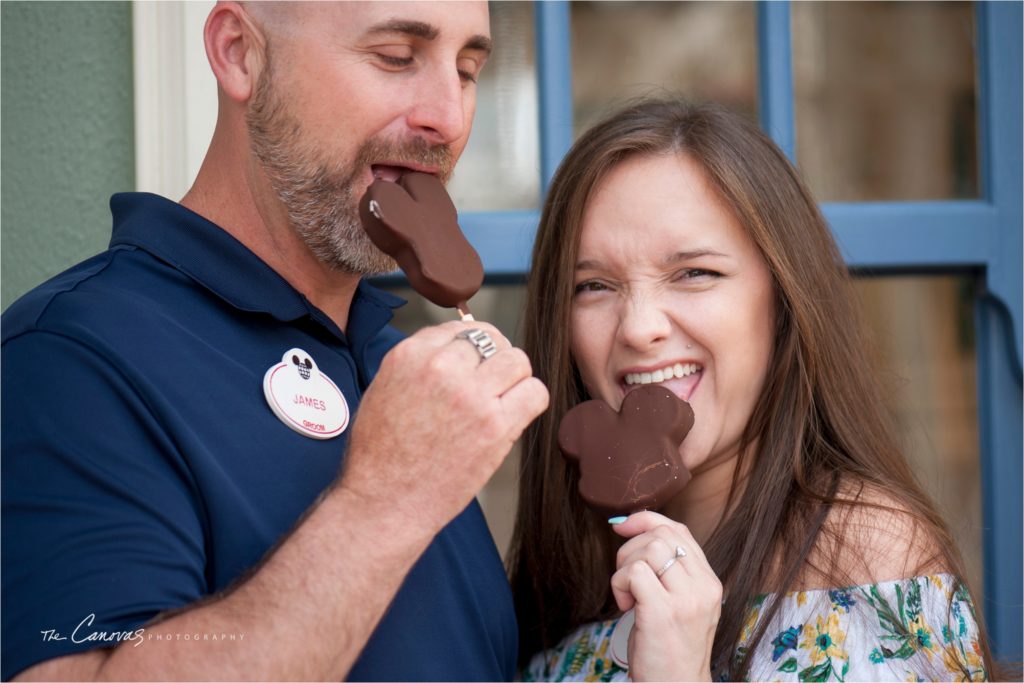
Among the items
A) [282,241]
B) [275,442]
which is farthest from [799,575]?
[282,241]

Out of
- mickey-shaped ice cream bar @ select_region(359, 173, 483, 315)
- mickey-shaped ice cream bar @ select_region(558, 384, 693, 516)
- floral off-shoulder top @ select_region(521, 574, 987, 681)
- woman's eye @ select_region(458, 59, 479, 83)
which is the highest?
woman's eye @ select_region(458, 59, 479, 83)

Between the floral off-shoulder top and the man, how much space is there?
1.75 feet

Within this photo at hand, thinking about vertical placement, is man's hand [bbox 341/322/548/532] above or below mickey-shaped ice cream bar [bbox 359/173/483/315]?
below

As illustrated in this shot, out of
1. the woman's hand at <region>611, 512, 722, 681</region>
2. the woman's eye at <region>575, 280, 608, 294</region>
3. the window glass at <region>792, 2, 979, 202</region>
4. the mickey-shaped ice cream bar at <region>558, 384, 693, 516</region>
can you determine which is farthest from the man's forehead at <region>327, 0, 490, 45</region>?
the window glass at <region>792, 2, 979, 202</region>

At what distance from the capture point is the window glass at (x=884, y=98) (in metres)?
3.35

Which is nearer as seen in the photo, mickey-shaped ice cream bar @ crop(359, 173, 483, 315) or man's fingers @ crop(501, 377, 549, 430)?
man's fingers @ crop(501, 377, 549, 430)

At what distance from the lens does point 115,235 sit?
6.45 ft

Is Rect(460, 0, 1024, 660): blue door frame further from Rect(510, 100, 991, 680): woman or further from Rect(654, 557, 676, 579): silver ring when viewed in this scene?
Rect(654, 557, 676, 579): silver ring

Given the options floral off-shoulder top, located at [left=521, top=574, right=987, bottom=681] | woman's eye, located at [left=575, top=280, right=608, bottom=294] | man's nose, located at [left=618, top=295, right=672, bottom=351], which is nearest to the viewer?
floral off-shoulder top, located at [left=521, top=574, right=987, bottom=681]

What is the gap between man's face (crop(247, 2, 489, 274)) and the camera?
2002 millimetres

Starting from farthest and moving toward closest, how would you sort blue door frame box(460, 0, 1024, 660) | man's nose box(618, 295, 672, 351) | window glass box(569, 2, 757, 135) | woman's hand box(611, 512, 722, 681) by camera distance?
1. window glass box(569, 2, 757, 135)
2. blue door frame box(460, 0, 1024, 660)
3. man's nose box(618, 295, 672, 351)
4. woman's hand box(611, 512, 722, 681)

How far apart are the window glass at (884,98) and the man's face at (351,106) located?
1.77 meters

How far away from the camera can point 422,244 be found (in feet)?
6.08

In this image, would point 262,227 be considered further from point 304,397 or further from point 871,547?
point 871,547
